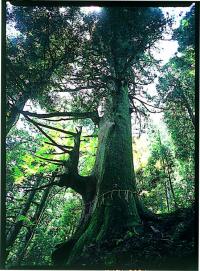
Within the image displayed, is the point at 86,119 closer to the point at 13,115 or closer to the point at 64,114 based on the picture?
the point at 64,114

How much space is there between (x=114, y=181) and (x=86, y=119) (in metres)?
0.88

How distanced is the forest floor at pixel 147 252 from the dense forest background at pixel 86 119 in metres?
0.03

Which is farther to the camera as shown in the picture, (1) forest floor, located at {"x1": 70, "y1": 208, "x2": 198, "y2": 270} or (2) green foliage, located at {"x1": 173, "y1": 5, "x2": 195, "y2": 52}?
(2) green foliage, located at {"x1": 173, "y1": 5, "x2": 195, "y2": 52}

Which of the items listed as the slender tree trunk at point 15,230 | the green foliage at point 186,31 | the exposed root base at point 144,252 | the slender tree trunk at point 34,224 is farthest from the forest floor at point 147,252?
the green foliage at point 186,31

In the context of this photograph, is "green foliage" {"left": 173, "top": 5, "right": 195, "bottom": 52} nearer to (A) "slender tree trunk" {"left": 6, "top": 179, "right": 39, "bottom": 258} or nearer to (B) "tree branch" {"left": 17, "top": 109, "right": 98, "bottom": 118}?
(B) "tree branch" {"left": 17, "top": 109, "right": 98, "bottom": 118}

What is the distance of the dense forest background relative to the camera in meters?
3.62

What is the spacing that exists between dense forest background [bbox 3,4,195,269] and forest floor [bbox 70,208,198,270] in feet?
0.11

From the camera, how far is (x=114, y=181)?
3.60m

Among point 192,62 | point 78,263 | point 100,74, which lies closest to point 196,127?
point 192,62

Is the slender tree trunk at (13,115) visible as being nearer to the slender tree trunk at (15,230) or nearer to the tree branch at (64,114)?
the tree branch at (64,114)

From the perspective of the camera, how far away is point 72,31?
398 centimetres

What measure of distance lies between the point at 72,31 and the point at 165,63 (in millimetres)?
1169

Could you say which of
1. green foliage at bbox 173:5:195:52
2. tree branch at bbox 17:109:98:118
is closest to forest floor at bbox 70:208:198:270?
tree branch at bbox 17:109:98:118

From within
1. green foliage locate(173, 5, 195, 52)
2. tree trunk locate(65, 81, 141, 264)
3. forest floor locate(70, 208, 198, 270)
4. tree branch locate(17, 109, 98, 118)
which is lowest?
forest floor locate(70, 208, 198, 270)
